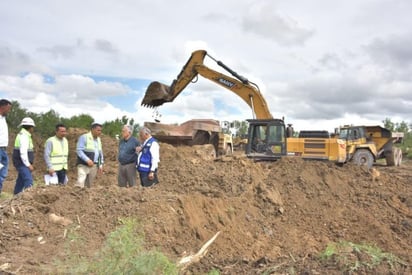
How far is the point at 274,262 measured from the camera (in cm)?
463

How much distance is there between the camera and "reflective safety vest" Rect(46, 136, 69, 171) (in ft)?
23.6

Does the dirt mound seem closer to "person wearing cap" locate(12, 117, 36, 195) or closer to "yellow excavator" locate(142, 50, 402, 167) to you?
"person wearing cap" locate(12, 117, 36, 195)

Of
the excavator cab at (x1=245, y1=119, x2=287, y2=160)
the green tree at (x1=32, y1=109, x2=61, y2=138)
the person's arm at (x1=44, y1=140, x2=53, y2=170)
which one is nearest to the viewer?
the person's arm at (x1=44, y1=140, x2=53, y2=170)

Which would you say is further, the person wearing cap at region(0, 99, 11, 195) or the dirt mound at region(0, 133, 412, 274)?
the person wearing cap at region(0, 99, 11, 195)

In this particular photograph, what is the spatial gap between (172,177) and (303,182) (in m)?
3.04

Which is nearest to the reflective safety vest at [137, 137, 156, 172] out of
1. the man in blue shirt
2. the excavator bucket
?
the man in blue shirt

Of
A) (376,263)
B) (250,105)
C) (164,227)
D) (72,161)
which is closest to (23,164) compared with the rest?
(164,227)

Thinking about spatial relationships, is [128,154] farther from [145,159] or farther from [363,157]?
[363,157]

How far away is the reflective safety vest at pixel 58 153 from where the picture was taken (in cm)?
720

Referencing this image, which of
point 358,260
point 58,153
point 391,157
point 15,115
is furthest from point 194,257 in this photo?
point 391,157

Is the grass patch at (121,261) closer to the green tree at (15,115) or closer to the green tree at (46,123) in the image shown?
the green tree at (46,123)

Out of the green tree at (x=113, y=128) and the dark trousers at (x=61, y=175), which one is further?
the green tree at (x=113, y=128)

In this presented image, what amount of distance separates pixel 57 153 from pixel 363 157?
536 inches

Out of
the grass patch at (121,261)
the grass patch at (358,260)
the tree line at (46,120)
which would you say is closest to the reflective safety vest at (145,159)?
the grass patch at (358,260)
